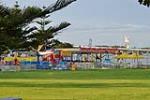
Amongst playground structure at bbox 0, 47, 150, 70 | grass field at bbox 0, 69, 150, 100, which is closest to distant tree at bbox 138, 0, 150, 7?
grass field at bbox 0, 69, 150, 100

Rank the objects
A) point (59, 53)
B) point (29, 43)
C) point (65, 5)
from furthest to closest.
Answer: point (59, 53) < point (29, 43) < point (65, 5)

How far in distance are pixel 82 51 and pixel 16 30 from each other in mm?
74629

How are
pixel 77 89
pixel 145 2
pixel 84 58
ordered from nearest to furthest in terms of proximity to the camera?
pixel 145 2
pixel 77 89
pixel 84 58

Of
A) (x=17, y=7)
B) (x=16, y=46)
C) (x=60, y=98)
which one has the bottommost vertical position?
(x=60, y=98)

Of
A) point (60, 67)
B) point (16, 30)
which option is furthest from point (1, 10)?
point (60, 67)

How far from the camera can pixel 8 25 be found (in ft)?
95.9

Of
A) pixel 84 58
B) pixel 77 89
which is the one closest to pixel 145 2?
pixel 77 89

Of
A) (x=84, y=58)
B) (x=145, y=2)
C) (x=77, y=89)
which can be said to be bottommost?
(x=77, y=89)

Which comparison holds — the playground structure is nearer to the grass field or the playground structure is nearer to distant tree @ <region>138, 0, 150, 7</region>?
the grass field

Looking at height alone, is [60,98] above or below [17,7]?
below

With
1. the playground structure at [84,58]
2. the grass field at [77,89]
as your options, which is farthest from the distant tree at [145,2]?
the playground structure at [84,58]

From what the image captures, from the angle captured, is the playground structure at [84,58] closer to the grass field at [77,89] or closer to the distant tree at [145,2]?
the grass field at [77,89]

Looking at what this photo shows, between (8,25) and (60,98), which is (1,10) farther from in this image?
(60,98)

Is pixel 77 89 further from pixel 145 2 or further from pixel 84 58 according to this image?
pixel 84 58
